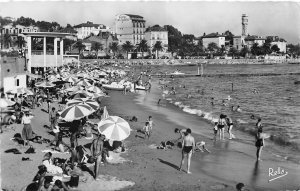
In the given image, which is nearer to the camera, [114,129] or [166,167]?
[114,129]

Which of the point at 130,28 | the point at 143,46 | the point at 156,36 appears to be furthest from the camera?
the point at 130,28

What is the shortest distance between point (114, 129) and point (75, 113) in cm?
184

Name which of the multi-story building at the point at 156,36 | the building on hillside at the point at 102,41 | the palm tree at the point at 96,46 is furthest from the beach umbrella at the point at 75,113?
the multi-story building at the point at 156,36

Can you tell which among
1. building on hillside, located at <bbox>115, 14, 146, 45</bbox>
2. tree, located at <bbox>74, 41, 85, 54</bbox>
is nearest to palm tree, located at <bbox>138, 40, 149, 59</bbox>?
building on hillside, located at <bbox>115, 14, 146, 45</bbox>

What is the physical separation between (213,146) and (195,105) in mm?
18487

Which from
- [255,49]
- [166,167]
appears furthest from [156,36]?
[166,167]

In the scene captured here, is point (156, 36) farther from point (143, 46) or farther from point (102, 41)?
point (102, 41)

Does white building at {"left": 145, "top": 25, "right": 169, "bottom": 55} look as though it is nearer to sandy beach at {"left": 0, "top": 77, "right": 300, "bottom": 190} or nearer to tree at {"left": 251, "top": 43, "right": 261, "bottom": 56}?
tree at {"left": 251, "top": 43, "right": 261, "bottom": 56}

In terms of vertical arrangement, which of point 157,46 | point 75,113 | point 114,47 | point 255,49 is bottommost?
point 75,113

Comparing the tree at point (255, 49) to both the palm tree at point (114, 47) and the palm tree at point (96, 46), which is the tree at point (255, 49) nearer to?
the palm tree at point (114, 47)

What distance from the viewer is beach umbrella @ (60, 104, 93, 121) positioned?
45.1 ft

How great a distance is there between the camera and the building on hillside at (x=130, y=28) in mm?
174250

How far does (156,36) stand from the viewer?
569 ft

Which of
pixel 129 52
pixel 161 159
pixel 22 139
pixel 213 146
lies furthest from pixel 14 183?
pixel 129 52
